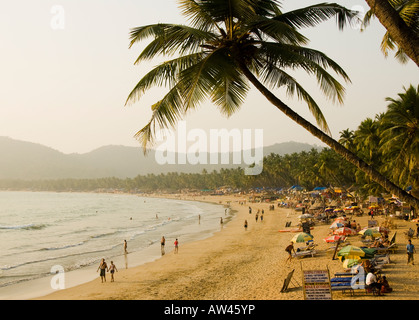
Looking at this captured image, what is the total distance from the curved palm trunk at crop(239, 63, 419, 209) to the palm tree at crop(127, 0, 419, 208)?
0.05ft

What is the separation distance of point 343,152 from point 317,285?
19.0 ft

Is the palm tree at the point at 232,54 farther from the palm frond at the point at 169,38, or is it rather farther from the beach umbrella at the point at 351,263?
the beach umbrella at the point at 351,263

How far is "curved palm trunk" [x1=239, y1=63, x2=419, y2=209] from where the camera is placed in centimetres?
418

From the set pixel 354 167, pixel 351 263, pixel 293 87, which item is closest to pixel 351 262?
pixel 351 263

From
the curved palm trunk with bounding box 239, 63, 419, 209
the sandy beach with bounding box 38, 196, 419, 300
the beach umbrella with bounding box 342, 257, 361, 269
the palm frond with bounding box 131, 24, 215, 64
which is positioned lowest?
the sandy beach with bounding box 38, 196, 419, 300

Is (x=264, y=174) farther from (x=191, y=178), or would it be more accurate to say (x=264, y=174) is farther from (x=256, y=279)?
(x=256, y=279)

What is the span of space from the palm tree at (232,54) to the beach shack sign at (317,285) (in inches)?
217

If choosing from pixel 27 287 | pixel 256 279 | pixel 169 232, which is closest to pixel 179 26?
pixel 256 279

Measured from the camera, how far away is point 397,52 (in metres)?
7.63

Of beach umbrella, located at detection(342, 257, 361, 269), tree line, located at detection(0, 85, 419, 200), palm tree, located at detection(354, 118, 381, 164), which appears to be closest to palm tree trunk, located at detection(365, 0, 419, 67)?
tree line, located at detection(0, 85, 419, 200)

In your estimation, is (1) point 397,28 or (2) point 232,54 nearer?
(1) point 397,28

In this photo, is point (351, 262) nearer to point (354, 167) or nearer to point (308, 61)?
point (308, 61)

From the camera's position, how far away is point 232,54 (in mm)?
5266

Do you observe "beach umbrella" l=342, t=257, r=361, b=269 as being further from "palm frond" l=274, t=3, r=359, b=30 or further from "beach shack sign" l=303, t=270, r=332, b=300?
"palm frond" l=274, t=3, r=359, b=30
